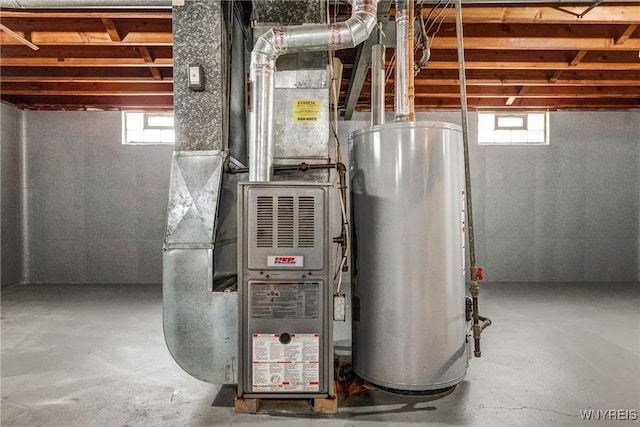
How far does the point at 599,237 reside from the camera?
5297 mm

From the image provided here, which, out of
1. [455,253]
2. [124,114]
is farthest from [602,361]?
[124,114]

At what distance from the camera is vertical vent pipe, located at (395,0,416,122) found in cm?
221

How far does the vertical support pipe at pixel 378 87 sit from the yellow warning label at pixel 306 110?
22.6 inches

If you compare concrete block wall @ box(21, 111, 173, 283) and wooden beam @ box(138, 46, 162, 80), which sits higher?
wooden beam @ box(138, 46, 162, 80)

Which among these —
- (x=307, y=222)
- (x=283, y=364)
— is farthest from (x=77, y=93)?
(x=283, y=364)

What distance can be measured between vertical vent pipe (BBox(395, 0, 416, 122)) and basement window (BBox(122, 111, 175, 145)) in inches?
159

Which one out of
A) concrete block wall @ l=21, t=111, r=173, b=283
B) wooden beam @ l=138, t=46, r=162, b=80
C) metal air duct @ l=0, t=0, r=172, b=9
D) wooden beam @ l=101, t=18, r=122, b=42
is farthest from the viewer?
concrete block wall @ l=21, t=111, r=173, b=283

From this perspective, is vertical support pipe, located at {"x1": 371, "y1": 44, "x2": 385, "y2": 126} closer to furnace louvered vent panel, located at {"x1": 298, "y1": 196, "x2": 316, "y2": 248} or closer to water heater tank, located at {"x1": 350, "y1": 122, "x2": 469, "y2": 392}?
water heater tank, located at {"x1": 350, "y1": 122, "x2": 469, "y2": 392}

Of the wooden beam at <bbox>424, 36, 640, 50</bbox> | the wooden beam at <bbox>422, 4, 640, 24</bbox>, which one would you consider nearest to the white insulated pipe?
the wooden beam at <bbox>422, 4, 640, 24</bbox>

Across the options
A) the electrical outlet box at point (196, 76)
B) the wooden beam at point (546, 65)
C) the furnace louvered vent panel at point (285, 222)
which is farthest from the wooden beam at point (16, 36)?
the wooden beam at point (546, 65)

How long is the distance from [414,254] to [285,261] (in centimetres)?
73

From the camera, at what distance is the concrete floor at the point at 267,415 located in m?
1.93

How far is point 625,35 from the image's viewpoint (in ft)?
11.3

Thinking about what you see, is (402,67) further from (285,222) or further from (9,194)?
(9,194)
